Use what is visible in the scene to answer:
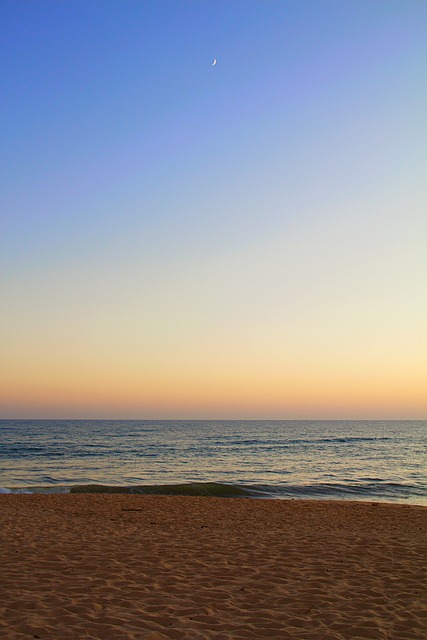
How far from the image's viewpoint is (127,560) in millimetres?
7719

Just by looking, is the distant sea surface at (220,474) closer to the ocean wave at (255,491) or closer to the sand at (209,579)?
the ocean wave at (255,491)

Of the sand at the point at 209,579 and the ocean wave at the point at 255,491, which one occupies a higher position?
the sand at the point at 209,579

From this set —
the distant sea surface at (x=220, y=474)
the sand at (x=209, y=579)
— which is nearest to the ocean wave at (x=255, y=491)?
the distant sea surface at (x=220, y=474)

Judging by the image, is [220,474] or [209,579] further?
[220,474]

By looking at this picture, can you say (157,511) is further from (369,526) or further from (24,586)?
(24,586)

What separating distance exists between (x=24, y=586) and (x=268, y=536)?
18.4 ft

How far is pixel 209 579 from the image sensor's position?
673 cm

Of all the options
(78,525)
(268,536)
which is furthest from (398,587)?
(78,525)

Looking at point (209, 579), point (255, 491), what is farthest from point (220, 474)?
point (209, 579)

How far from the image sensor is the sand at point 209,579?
198 inches

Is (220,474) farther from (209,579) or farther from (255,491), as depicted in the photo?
(209,579)

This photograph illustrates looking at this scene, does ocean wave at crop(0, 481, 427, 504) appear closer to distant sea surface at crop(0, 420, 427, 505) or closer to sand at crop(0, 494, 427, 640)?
distant sea surface at crop(0, 420, 427, 505)

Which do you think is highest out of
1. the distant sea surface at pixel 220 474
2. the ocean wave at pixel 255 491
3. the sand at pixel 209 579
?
the sand at pixel 209 579

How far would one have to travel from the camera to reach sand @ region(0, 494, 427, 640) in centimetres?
503
